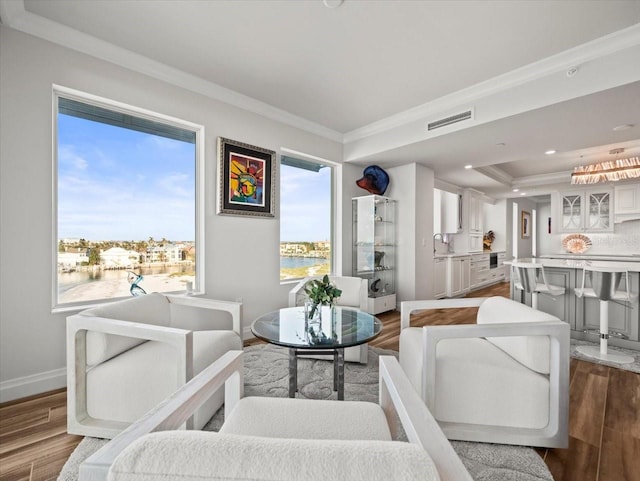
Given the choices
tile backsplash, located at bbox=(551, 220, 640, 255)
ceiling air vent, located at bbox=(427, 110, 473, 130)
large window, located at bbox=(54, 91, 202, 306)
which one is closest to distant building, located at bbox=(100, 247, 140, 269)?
large window, located at bbox=(54, 91, 202, 306)

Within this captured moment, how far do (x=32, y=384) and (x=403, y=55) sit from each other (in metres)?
3.82

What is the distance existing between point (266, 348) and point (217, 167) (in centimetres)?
194

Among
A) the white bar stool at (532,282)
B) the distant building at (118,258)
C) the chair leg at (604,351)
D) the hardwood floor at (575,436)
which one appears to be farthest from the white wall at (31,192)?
the chair leg at (604,351)

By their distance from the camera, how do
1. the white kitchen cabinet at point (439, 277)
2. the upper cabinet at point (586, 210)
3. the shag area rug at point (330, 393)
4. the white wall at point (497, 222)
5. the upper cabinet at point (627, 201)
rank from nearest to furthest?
1. the shag area rug at point (330, 393)
2. the upper cabinet at point (627, 201)
3. the white kitchen cabinet at point (439, 277)
4. the upper cabinet at point (586, 210)
5. the white wall at point (497, 222)

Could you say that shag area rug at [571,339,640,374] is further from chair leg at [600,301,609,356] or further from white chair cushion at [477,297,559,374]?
white chair cushion at [477,297,559,374]

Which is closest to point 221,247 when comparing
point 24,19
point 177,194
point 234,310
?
point 177,194

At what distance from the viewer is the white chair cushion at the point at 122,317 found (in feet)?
5.37

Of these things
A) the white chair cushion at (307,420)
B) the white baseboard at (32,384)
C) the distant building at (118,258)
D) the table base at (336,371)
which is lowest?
the white baseboard at (32,384)

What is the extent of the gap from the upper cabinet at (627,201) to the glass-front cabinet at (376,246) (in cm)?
447

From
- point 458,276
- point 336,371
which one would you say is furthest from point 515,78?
point 458,276

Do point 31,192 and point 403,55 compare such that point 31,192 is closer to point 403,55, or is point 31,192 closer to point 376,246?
point 403,55

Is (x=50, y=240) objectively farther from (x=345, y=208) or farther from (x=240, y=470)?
(x=345, y=208)

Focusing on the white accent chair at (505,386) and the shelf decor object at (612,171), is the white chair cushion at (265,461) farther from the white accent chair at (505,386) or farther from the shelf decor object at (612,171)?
the shelf decor object at (612,171)

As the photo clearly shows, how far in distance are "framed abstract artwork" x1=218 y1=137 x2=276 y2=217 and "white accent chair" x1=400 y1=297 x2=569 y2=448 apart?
2.37 meters
